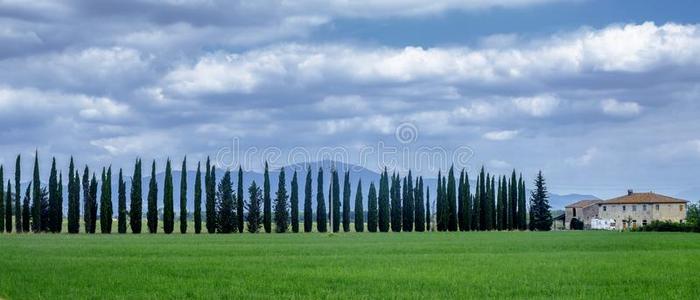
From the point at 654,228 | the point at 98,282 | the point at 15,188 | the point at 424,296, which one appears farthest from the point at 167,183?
the point at 424,296

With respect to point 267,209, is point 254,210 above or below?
below

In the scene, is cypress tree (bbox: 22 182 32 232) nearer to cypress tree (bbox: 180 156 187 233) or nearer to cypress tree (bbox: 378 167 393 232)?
cypress tree (bbox: 180 156 187 233)

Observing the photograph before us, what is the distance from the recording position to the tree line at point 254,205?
94312 mm

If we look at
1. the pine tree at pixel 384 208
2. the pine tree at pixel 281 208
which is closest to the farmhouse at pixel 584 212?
the pine tree at pixel 384 208

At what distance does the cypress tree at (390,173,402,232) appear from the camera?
108 meters

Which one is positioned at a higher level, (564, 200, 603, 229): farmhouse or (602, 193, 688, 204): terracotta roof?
(602, 193, 688, 204): terracotta roof

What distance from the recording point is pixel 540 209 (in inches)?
4914

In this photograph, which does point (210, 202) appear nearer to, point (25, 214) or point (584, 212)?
point (25, 214)

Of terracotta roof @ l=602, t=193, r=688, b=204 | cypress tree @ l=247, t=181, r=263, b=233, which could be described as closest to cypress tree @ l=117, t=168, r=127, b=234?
cypress tree @ l=247, t=181, r=263, b=233

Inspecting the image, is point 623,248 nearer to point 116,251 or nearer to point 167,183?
point 116,251

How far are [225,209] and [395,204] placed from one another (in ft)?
70.7

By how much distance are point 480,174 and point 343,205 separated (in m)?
17.9

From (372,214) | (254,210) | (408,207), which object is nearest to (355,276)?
(254,210)

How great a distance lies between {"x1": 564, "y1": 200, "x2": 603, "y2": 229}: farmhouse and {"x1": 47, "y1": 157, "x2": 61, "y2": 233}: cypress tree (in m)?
83.5
